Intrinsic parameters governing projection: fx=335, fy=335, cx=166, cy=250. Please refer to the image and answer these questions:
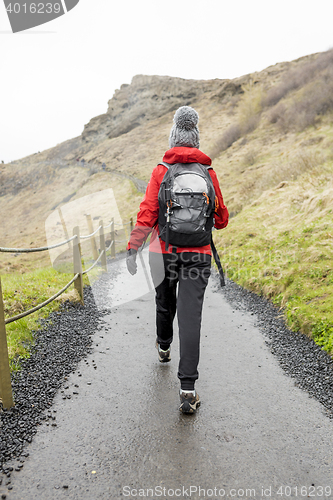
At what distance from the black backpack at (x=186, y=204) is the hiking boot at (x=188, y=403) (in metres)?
1.24

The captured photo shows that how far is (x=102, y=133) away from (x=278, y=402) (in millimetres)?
77406

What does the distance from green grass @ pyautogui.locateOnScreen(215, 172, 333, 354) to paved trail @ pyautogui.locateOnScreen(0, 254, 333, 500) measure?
3.62 ft

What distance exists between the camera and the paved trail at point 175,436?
6.72ft

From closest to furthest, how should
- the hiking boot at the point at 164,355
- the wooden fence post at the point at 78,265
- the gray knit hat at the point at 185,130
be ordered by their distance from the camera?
the gray knit hat at the point at 185,130
the hiking boot at the point at 164,355
the wooden fence post at the point at 78,265

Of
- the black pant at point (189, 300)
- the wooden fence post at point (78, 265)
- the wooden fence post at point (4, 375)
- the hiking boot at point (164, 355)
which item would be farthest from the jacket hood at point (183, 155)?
the wooden fence post at point (78, 265)

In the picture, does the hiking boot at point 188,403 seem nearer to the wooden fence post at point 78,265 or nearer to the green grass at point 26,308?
the green grass at point 26,308

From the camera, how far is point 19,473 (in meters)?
2.12

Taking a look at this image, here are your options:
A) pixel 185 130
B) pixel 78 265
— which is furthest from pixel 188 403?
pixel 78 265

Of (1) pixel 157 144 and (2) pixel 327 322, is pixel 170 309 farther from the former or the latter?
(1) pixel 157 144

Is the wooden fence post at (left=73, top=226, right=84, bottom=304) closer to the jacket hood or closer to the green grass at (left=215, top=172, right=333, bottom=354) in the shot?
the jacket hood

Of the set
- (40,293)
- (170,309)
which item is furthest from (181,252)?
(40,293)

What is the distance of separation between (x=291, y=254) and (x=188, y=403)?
464cm

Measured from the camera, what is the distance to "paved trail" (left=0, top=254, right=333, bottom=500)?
2.05 m
